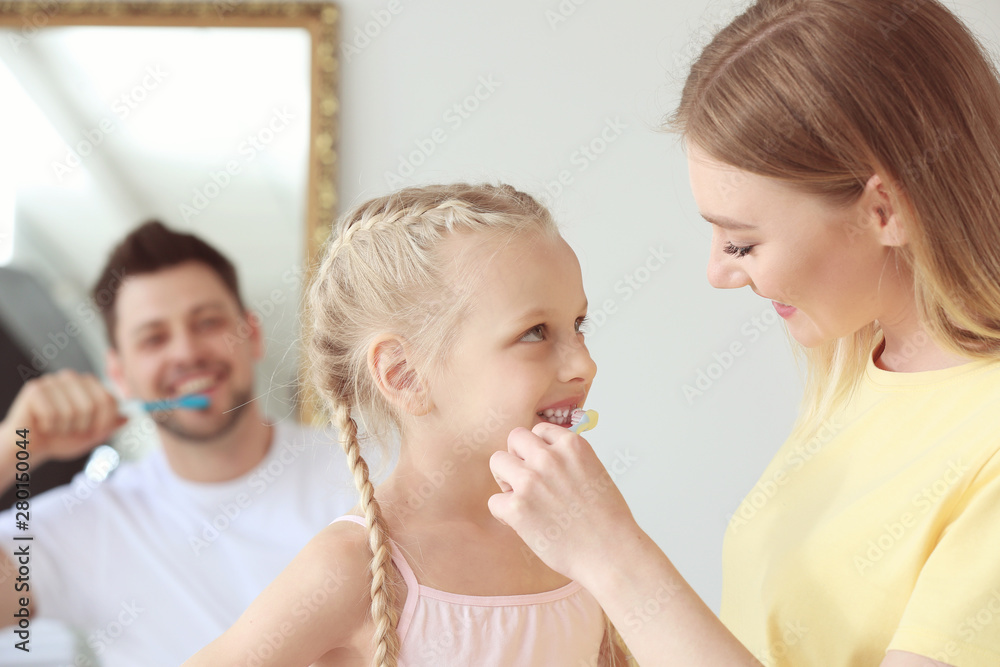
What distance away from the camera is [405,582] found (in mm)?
830

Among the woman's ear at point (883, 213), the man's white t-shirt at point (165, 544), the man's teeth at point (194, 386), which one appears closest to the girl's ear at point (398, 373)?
the woman's ear at point (883, 213)

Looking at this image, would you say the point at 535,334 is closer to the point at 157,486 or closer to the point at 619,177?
the point at 619,177

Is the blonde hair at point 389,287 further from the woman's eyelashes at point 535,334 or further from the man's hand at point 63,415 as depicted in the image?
the man's hand at point 63,415

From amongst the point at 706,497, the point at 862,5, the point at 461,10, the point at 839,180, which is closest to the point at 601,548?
the point at 839,180

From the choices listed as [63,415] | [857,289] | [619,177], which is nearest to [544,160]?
[619,177]

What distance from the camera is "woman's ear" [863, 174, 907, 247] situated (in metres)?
0.81

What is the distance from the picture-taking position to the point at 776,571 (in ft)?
2.99

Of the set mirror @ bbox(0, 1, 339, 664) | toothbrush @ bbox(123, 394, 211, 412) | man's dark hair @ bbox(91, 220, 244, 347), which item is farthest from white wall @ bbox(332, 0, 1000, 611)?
toothbrush @ bbox(123, 394, 211, 412)

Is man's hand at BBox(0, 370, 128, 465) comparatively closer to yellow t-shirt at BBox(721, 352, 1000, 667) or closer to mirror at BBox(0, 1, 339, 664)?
mirror at BBox(0, 1, 339, 664)

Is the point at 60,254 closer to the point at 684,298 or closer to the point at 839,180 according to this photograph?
the point at 684,298

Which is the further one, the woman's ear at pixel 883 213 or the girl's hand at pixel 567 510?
the woman's ear at pixel 883 213

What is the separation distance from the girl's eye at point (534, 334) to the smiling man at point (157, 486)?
93 centimetres

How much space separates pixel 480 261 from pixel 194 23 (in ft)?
4.02

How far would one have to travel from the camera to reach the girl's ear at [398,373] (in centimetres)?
92
